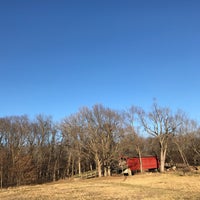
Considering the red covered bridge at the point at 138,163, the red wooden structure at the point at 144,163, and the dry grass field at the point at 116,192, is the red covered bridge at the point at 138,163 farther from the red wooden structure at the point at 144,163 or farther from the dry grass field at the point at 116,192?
the dry grass field at the point at 116,192

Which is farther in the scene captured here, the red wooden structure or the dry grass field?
the red wooden structure

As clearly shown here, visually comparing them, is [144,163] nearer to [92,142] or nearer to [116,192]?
[92,142]

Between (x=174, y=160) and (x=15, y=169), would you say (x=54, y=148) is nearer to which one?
(x=15, y=169)

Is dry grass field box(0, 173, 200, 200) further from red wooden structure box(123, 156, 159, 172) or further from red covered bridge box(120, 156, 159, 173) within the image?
red wooden structure box(123, 156, 159, 172)

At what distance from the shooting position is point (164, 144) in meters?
49.2

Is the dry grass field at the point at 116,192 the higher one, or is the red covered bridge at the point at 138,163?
the red covered bridge at the point at 138,163

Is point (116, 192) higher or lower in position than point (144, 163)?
lower

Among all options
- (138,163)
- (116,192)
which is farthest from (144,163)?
(116,192)

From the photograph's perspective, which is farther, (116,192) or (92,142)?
(92,142)

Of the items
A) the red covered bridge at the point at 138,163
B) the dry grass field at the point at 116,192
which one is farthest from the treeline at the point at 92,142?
the dry grass field at the point at 116,192

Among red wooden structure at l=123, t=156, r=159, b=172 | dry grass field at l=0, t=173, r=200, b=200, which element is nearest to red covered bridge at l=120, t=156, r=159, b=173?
red wooden structure at l=123, t=156, r=159, b=172

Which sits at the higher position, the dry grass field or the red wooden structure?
the red wooden structure

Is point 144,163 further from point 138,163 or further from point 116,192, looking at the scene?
point 116,192

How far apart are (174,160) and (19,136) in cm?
4162
